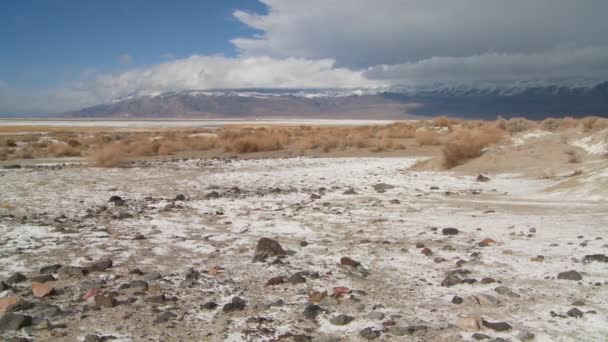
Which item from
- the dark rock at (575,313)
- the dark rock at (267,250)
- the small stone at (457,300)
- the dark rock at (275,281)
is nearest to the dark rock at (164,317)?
the dark rock at (275,281)

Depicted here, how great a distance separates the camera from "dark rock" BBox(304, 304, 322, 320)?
15.8 feet

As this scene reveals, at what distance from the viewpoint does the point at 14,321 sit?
4504 mm

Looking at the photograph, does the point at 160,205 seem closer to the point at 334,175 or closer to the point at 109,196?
the point at 109,196

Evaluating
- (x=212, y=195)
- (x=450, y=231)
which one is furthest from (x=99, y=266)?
(x=212, y=195)

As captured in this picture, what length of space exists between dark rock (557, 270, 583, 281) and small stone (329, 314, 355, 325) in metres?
2.63

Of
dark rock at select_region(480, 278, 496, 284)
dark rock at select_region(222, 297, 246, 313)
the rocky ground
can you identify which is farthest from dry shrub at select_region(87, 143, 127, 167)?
dark rock at select_region(480, 278, 496, 284)

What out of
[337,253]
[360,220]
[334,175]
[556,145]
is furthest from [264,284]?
[556,145]

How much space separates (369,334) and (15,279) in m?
4.09

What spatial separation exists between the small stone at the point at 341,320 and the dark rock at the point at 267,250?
2284mm

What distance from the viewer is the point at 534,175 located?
588 inches

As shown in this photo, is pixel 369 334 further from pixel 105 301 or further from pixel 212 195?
pixel 212 195

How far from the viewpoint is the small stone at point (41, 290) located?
531cm

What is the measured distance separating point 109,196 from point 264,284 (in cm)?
833

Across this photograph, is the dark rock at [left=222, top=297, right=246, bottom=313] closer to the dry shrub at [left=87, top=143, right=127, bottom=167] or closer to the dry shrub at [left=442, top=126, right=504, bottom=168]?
the dry shrub at [left=442, top=126, right=504, bottom=168]
